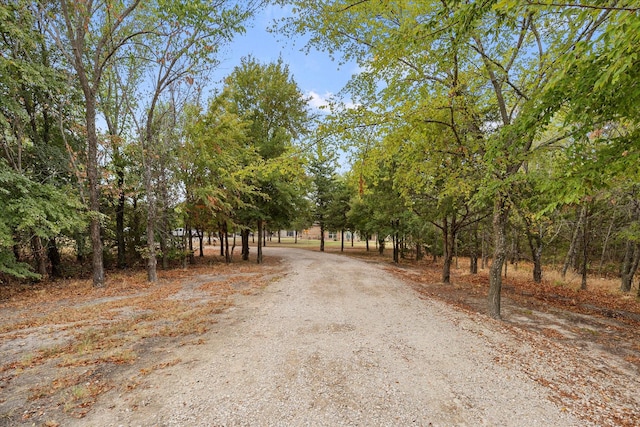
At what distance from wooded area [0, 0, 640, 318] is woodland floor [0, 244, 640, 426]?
1.62 m

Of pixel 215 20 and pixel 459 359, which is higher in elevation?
pixel 215 20

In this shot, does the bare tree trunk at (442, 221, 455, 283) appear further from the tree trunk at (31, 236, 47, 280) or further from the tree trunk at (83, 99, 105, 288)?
the tree trunk at (31, 236, 47, 280)

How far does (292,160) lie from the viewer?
650 centimetres

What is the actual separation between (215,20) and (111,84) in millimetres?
6818

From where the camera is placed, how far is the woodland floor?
345 cm

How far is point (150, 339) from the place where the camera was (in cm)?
517

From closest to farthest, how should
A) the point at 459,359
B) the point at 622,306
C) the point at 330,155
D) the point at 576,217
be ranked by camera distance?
the point at 459,359 < the point at 330,155 < the point at 622,306 < the point at 576,217

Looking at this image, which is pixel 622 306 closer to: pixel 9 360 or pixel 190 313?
pixel 190 313

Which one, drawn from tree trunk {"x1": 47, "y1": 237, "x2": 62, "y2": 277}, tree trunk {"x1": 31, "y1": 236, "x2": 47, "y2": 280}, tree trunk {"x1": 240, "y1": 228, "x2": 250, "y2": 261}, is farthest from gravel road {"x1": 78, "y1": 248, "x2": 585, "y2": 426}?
tree trunk {"x1": 240, "y1": 228, "x2": 250, "y2": 261}

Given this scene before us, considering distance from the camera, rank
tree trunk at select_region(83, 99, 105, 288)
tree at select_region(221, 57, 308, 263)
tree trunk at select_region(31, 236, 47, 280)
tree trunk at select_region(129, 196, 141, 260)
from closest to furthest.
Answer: tree trunk at select_region(83, 99, 105, 288) → tree trunk at select_region(31, 236, 47, 280) → tree trunk at select_region(129, 196, 141, 260) → tree at select_region(221, 57, 308, 263)

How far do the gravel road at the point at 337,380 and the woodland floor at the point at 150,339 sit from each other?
26cm

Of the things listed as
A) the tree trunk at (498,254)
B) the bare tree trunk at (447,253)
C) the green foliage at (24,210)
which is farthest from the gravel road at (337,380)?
the bare tree trunk at (447,253)

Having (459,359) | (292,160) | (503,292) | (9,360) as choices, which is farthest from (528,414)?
(503,292)

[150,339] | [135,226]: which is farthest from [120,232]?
[150,339]
